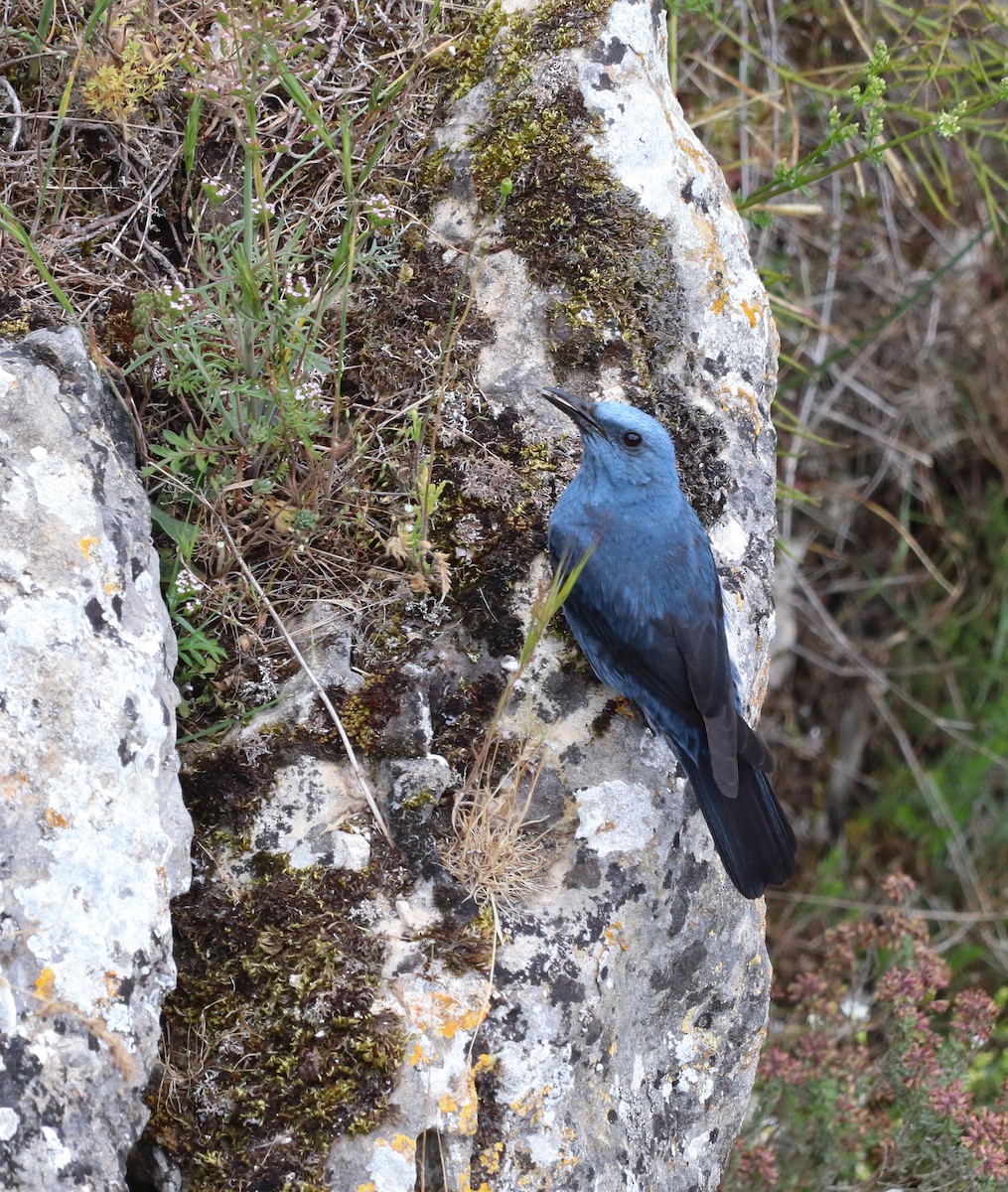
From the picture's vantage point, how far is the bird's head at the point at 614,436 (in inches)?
130

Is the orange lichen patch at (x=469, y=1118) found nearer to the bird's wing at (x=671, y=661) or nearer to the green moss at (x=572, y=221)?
the bird's wing at (x=671, y=661)

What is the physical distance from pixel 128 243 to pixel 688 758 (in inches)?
83.2

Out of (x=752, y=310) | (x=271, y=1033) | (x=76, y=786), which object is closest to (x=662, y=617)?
(x=752, y=310)

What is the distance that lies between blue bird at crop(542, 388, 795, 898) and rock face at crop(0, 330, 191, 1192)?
1.15 meters

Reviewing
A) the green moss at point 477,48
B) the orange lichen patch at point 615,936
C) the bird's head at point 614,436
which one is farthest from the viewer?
the green moss at point 477,48

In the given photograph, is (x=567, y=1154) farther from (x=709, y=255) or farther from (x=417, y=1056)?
(x=709, y=255)

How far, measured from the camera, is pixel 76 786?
2.47 m

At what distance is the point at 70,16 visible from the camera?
3150mm

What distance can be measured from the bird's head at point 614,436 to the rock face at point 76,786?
1238 mm

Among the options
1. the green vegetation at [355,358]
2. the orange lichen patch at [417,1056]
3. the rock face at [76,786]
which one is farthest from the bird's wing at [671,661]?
the rock face at [76,786]

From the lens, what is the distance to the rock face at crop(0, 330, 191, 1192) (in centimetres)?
225

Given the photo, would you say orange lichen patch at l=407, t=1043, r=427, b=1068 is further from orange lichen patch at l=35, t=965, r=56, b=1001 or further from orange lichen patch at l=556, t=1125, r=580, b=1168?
orange lichen patch at l=35, t=965, r=56, b=1001

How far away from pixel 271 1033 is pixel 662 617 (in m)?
1.55

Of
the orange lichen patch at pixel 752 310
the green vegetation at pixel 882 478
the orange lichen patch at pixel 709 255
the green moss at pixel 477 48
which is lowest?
the green vegetation at pixel 882 478
